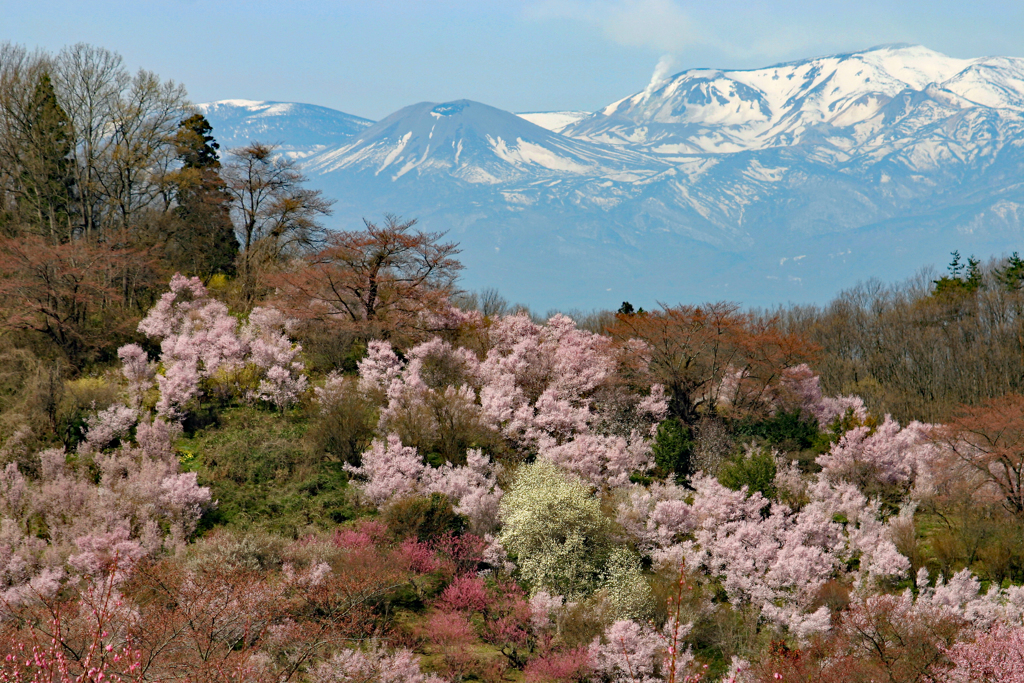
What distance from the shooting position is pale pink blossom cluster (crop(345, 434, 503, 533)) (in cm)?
1844

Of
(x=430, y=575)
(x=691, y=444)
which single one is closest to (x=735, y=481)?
(x=691, y=444)

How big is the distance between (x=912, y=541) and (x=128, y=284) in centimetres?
2894

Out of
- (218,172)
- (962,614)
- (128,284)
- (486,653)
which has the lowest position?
(486,653)

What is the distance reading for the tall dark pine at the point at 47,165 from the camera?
32625 millimetres

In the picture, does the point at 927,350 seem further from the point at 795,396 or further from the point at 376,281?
the point at 376,281

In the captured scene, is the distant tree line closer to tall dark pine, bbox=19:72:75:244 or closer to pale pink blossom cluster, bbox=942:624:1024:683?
pale pink blossom cluster, bbox=942:624:1024:683

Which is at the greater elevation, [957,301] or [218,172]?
[218,172]

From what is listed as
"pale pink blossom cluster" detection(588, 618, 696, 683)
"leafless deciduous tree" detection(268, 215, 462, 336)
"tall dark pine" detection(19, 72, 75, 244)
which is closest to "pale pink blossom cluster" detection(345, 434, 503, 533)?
"pale pink blossom cluster" detection(588, 618, 696, 683)

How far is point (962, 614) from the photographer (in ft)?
48.8

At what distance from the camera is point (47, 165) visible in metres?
33.2

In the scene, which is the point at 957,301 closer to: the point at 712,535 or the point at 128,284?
the point at 712,535

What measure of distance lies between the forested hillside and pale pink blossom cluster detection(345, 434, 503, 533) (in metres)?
0.09

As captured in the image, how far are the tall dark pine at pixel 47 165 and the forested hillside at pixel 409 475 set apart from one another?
0.16m

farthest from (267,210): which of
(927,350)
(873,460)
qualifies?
(927,350)
